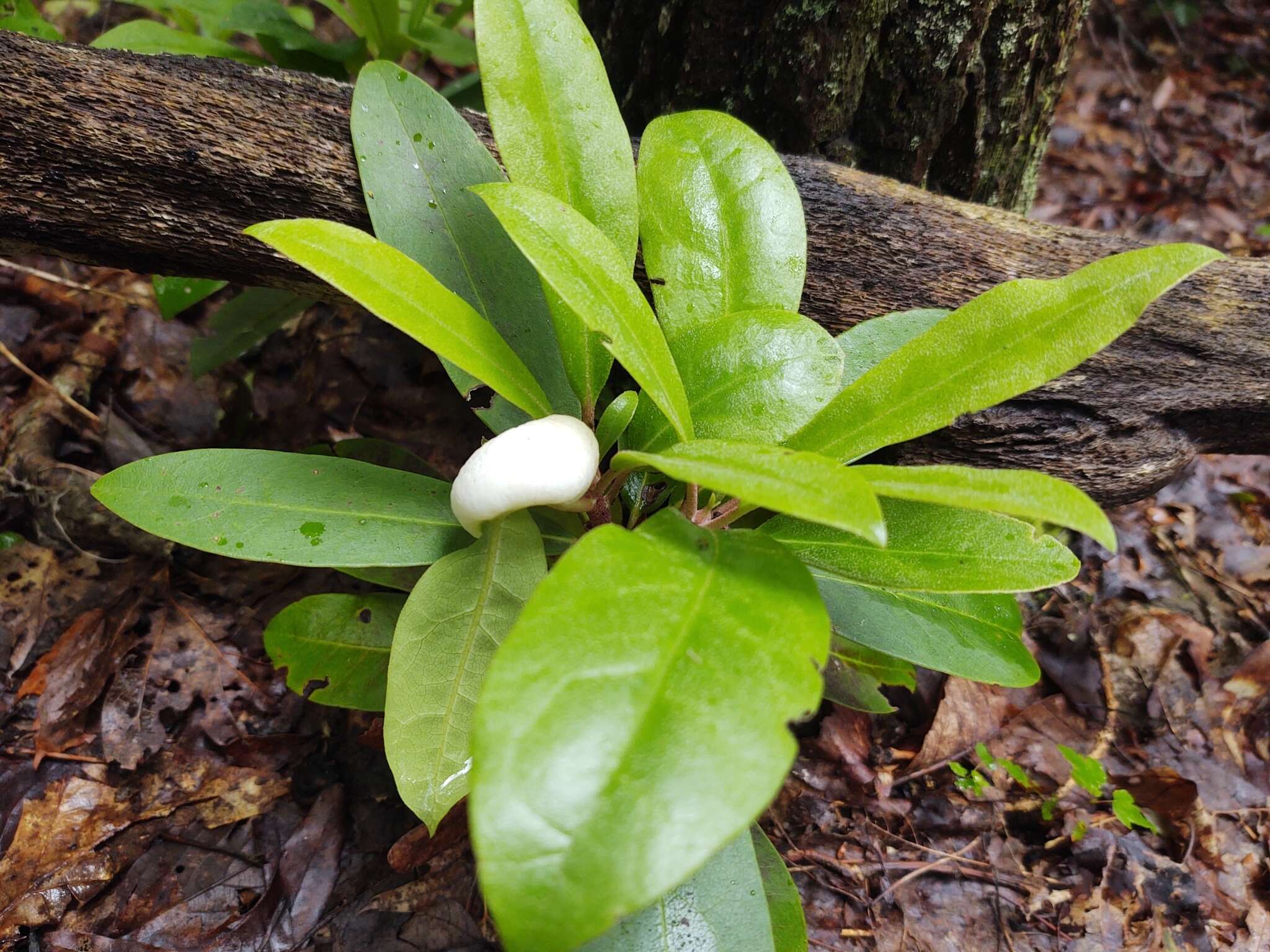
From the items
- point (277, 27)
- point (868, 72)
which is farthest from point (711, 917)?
point (277, 27)

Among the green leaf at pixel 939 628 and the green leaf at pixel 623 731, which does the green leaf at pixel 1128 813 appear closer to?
the green leaf at pixel 939 628

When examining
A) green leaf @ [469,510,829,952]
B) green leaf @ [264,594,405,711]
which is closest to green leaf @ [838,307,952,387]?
green leaf @ [469,510,829,952]

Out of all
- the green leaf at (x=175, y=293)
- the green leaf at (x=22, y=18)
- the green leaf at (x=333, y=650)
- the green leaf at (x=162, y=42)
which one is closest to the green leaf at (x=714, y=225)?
the green leaf at (x=333, y=650)

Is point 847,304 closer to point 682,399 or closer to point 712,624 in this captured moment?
point 682,399

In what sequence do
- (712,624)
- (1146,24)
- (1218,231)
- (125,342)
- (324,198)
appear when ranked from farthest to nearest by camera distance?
(1146,24)
(1218,231)
(125,342)
(324,198)
(712,624)

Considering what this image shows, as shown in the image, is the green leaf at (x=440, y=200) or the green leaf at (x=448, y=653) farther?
the green leaf at (x=440, y=200)

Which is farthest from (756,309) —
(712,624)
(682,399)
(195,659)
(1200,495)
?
(1200,495)

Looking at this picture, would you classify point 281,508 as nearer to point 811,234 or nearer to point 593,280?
point 593,280

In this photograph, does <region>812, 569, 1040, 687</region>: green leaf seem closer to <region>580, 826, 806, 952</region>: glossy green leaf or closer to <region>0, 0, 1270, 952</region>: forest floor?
<region>580, 826, 806, 952</region>: glossy green leaf
